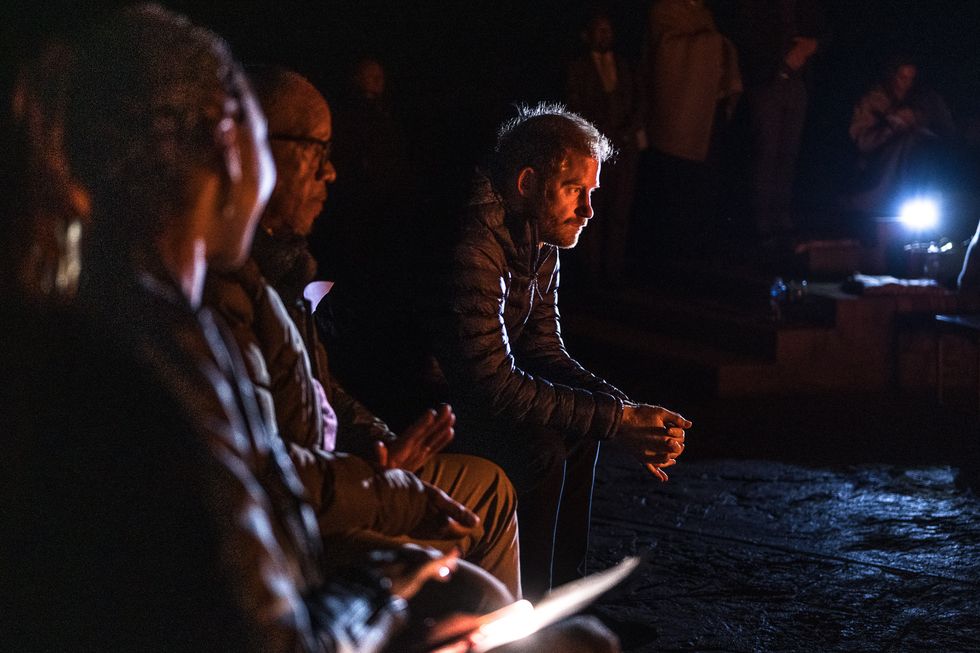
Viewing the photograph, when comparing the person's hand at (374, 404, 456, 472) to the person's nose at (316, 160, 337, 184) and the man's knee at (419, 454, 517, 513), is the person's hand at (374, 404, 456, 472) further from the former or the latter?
the person's nose at (316, 160, 337, 184)

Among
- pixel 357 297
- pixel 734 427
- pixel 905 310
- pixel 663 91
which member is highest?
pixel 663 91

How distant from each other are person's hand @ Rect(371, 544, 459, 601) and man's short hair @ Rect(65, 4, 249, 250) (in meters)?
Result: 0.62

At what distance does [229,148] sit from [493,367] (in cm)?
201

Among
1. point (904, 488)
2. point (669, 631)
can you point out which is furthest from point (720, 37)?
point (669, 631)

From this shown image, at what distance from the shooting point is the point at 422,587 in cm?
226

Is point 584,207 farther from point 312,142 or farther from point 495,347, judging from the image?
point 312,142

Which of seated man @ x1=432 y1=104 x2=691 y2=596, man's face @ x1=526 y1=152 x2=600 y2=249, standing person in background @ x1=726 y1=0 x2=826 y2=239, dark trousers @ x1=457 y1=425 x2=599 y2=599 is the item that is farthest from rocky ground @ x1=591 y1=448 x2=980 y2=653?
standing person in background @ x1=726 y1=0 x2=826 y2=239

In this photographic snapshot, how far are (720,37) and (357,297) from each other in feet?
22.9

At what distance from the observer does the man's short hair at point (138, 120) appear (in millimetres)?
1589

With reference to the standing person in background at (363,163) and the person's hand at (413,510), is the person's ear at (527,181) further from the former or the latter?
the standing person in background at (363,163)

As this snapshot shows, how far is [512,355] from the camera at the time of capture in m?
3.75

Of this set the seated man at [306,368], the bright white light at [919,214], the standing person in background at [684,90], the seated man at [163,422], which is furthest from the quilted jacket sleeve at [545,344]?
the bright white light at [919,214]

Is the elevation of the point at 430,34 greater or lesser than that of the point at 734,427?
greater

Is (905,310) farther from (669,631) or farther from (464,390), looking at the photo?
(464,390)
